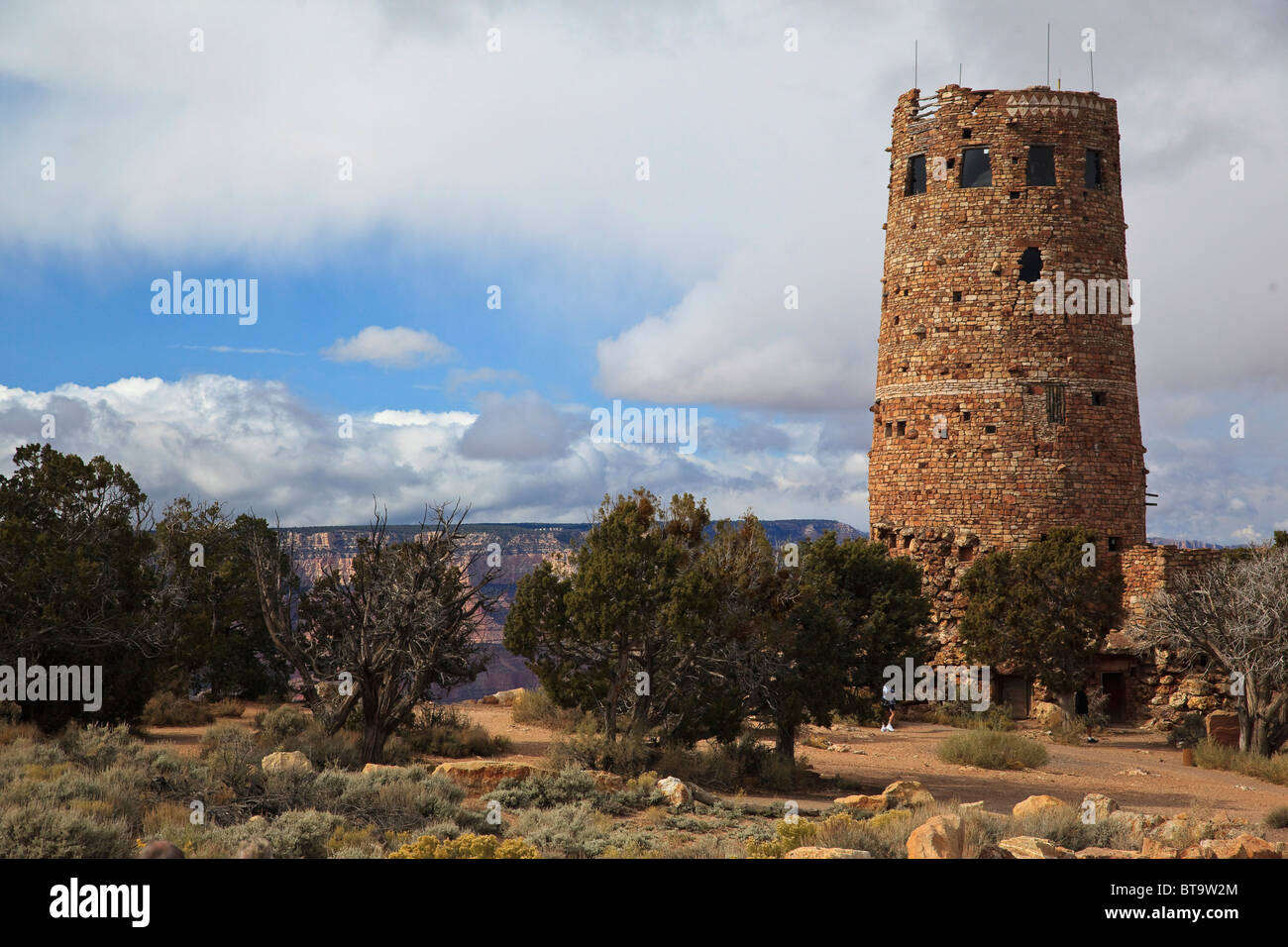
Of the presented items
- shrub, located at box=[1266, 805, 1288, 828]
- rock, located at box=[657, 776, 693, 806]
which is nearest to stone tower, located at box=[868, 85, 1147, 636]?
shrub, located at box=[1266, 805, 1288, 828]

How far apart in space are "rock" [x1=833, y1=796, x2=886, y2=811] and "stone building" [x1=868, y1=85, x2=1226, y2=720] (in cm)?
1914

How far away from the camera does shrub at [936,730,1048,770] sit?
85.7 feet

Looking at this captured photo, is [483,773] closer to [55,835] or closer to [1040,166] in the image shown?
[55,835]

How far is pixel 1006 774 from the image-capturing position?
82.9ft

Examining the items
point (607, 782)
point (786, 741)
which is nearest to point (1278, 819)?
point (786, 741)

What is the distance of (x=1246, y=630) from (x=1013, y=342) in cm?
1276

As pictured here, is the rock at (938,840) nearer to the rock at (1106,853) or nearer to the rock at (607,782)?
the rock at (1106,853)

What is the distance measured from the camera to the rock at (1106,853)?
12.7 m

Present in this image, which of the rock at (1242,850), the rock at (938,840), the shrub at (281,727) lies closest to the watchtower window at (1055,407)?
the shrub at (281,727)

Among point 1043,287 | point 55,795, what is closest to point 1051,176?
point 1043,287

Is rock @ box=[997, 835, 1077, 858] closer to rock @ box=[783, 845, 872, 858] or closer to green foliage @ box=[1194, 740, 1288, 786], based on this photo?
rock @ box=[783, 845, 872, 858]

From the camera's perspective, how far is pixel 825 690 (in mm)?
23078
